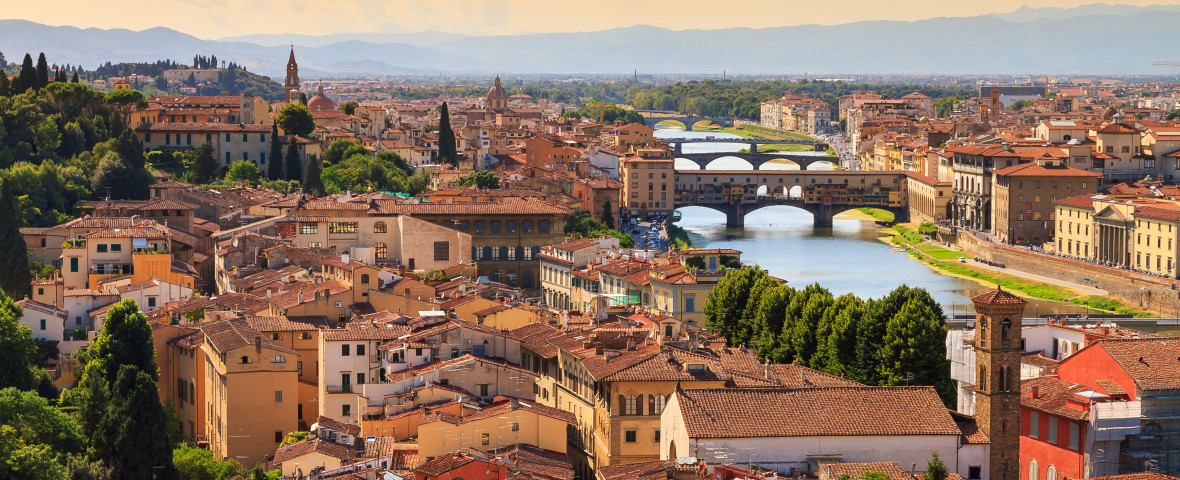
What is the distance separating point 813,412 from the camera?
14883 millimetres

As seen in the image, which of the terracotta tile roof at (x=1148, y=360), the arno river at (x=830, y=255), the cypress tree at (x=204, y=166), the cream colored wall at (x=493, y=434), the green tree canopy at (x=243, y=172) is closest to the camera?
the cream colored wall at (x=493, y=434)

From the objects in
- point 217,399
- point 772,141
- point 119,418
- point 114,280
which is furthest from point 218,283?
point 772,141

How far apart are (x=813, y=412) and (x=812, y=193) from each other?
49042 millimetres

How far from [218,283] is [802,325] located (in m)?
10.5

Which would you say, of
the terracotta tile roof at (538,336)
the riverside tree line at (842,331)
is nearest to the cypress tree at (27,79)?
the riverside tree line at (842,331)

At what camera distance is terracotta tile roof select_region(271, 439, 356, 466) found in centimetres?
1536

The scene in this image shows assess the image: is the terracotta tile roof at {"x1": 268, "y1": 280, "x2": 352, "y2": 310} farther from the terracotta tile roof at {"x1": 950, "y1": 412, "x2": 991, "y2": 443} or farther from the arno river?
the arno river

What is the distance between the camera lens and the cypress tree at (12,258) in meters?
25.9

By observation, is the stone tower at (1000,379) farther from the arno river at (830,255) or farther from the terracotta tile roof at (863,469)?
the arno river at (830,255)

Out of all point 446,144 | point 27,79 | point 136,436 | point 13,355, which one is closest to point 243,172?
point 27,79

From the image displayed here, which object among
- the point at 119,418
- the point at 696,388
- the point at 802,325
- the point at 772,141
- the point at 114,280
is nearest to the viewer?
the point at 696,388

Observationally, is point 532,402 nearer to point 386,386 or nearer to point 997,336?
point 386,386

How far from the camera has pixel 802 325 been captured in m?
22.2

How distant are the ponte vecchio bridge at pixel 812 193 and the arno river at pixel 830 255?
652 millimetres
